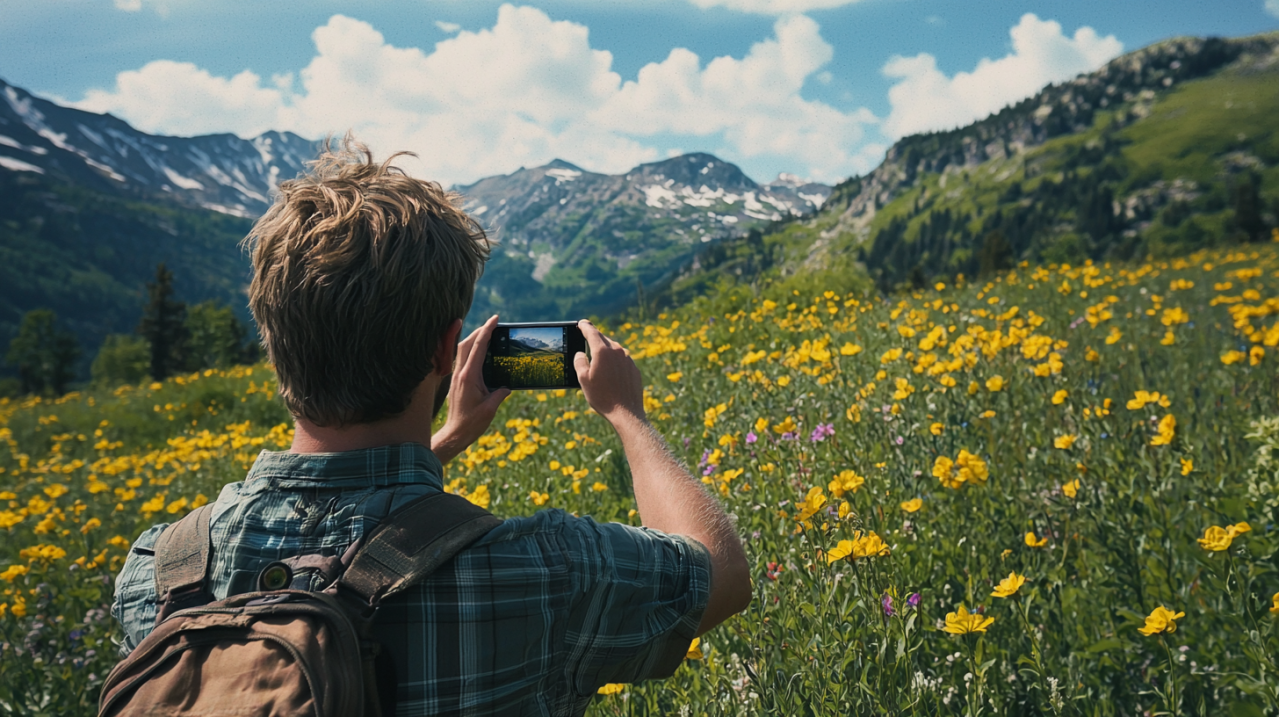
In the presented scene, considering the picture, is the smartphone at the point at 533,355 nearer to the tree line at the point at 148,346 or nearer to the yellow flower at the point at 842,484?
the yellow flower at the point at 842,484

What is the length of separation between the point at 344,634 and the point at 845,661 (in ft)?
4.30

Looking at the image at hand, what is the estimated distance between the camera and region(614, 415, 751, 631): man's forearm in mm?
1415

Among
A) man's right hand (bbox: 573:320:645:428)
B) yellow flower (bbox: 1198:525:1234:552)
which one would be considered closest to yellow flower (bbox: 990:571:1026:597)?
yellow flower (bbox: 1198:525:1234:552)

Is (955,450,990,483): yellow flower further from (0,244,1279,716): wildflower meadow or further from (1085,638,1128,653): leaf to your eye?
(1085,638,1128,653): leaf

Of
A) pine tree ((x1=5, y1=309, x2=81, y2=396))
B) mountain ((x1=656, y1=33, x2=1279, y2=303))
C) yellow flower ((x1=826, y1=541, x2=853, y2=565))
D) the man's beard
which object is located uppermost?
mountain ((x1=656, y1=33, x2=1279, y2=303))

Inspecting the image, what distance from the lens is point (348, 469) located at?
4.23 feet

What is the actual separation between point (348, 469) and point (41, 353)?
102 meters

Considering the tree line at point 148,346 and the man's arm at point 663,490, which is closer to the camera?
the man's arm at point 663,490

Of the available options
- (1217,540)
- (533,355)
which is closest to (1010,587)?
(1217,540)

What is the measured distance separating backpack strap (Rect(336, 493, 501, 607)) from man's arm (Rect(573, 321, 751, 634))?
1.29 ft

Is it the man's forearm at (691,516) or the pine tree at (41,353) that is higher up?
the man's forearm at (691,516)

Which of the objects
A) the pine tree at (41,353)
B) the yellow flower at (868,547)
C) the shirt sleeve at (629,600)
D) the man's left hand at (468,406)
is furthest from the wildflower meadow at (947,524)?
the pine tree at (41,353)

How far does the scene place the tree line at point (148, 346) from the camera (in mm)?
60844

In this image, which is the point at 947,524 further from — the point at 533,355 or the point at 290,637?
the point at 290,637
